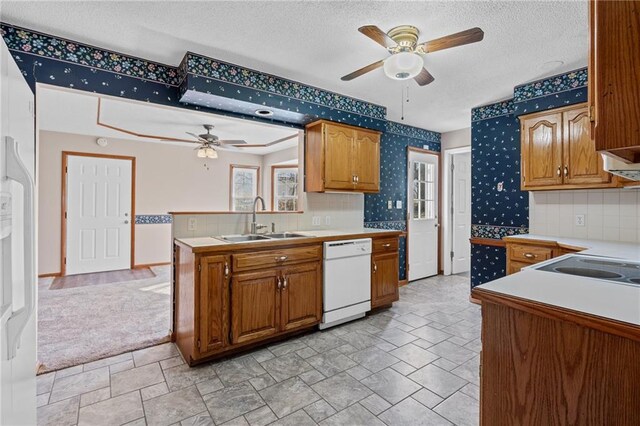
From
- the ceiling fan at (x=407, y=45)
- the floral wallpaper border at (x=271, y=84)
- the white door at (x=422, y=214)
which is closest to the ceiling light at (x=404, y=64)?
the ceiling fan at (x=407, y=45)

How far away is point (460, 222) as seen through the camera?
543 centimetres

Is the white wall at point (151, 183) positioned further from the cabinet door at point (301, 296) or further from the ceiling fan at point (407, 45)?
the ceiling fan at point (407, 45)

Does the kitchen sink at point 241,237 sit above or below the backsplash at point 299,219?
below

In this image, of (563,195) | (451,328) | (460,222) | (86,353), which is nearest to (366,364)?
(451,328)

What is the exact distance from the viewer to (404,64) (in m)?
2.12

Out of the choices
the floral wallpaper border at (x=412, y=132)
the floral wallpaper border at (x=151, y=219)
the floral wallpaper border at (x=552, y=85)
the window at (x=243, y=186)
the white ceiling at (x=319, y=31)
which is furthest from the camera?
the window at (x=243, y=186)

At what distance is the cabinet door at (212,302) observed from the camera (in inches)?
92.6

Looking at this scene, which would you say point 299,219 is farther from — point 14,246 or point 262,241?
point 14,246

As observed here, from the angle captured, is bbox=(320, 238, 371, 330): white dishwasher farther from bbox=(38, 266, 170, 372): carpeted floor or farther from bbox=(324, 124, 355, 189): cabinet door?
bbox=(38, 266, 170, 372): carpeted floor

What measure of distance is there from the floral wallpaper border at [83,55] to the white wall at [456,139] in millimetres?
4132

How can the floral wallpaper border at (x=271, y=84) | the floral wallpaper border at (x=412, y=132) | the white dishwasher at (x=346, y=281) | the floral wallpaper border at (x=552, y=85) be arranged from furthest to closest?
the floral wallpaper border at (x=412, y=132) → the white dishwasher at (x=346, y=281) → the floral wallpaper border at (x=552, y=85) → the floral wallpaper border at (x=271, y=84)

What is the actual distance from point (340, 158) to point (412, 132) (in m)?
1.98

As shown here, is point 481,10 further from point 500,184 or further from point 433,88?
point 500,184

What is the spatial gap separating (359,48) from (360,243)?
5.94 ft
